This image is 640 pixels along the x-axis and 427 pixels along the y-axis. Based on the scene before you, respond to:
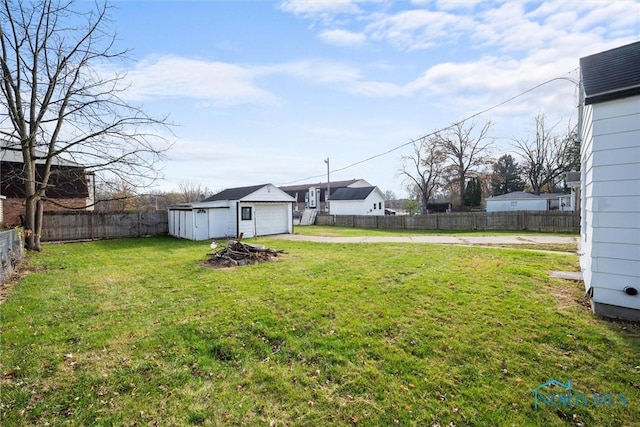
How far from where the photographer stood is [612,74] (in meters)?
4.83

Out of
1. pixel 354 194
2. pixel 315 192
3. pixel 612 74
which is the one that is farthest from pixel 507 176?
pixel 612 74

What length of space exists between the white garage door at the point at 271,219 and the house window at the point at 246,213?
1.75 ft

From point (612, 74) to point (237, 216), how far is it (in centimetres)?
1632

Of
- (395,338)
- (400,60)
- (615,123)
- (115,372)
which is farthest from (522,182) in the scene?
(115,372)

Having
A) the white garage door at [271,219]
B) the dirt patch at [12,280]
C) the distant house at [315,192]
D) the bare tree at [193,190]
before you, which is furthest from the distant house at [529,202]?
the bare tree at [193,190]

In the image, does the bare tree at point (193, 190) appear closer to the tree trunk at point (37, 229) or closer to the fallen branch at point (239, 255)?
the tree trunk at point (37, 229)

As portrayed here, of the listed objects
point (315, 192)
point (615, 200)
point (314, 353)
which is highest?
point (315, 192)

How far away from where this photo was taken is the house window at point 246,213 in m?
18.2

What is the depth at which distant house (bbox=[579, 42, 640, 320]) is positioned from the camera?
173 inches

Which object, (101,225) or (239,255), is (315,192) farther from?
(239,255)

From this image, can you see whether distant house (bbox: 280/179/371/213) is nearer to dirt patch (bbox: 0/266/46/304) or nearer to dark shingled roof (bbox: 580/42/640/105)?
dirt patch (bbox: 0/266/46/304)

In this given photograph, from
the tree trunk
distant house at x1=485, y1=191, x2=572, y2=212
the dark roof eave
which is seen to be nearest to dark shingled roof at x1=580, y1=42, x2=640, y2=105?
the dark roof eave

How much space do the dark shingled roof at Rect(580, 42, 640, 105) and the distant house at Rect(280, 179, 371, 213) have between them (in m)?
39.9

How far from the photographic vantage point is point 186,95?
11219 millimetres
